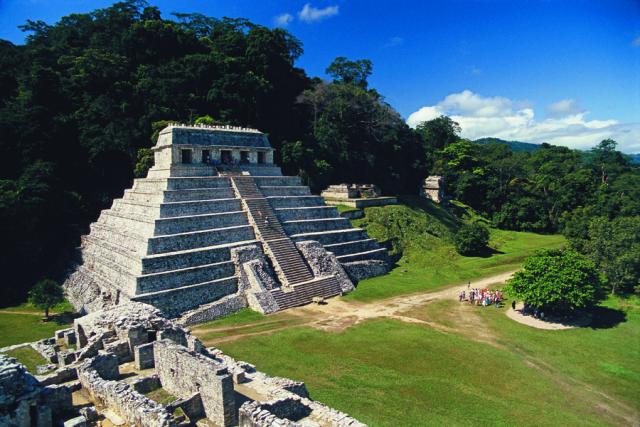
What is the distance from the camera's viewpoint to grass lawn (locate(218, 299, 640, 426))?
16.1 m

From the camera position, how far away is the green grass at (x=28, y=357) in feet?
55.4

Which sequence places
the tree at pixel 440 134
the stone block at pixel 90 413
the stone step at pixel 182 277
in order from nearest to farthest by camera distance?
the stone block at pixel 90 413, the stone step at pixel 182 277, the tree at pixel 440 134

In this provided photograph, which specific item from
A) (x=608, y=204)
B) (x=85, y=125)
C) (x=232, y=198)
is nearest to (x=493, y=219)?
(x=608, y=204)

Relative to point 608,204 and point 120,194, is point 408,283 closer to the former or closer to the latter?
point 120,194

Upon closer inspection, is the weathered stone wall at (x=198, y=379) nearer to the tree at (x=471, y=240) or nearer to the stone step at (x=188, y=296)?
the stone step at (x=188, y=296)

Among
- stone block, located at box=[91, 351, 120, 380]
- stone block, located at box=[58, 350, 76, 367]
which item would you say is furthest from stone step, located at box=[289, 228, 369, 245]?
stone block, located at box=[91, 351, 120, 380]

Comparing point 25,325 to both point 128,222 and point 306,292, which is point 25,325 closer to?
point 128,222

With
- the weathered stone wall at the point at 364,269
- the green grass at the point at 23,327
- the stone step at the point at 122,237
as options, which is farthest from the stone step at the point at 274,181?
the green grass at the point at 23,327

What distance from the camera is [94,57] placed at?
47656mm

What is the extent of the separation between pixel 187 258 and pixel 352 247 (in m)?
14.5

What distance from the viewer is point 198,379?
14156mm

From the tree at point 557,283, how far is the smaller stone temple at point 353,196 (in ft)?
76.3

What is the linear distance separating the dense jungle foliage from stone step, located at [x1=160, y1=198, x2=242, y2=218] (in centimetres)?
1254

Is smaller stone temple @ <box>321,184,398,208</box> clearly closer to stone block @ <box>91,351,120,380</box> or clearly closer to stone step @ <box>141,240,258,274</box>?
stone step @ <box>141,240,258,274</box>
